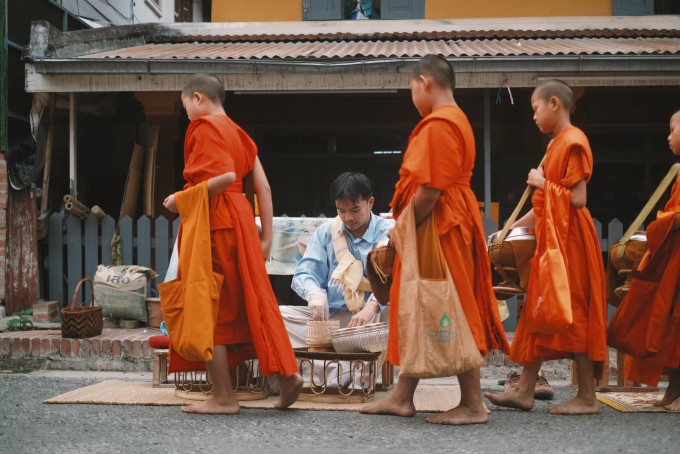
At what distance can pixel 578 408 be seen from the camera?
13.7 ft

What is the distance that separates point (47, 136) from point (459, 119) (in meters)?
5.69

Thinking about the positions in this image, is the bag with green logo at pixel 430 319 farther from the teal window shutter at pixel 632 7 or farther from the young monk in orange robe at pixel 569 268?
the teal window shutter at pixel 632 7

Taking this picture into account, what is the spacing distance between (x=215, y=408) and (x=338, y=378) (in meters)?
0.75

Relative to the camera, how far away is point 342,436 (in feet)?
12.0

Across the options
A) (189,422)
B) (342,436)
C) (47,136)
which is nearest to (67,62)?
(47,136)

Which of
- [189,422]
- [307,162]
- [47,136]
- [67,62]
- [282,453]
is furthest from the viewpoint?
[307,162]

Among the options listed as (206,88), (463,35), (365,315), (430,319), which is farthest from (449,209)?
(463,35)

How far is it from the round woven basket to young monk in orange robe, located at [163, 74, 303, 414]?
420 millimetres

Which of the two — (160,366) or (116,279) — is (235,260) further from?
(116,279)

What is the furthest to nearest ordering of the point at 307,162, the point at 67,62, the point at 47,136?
1. the point at 307,162
2. the point at 47,136
3. the point at 67,62

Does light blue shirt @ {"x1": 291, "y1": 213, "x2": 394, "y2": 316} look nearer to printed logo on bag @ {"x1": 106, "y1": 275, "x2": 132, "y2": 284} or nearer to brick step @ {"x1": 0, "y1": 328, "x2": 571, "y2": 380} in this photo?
brick step @ {"x1": 0, "y1": 328, "x2": 571, "y2": 380}

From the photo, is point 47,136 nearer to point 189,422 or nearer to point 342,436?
point 189,422

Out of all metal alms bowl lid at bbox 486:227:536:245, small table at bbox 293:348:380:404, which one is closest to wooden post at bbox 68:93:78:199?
small table at bbox 293:348:380:404

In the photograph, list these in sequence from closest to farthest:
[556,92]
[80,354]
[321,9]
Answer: [556,92] → [80,354] → [321,9]
